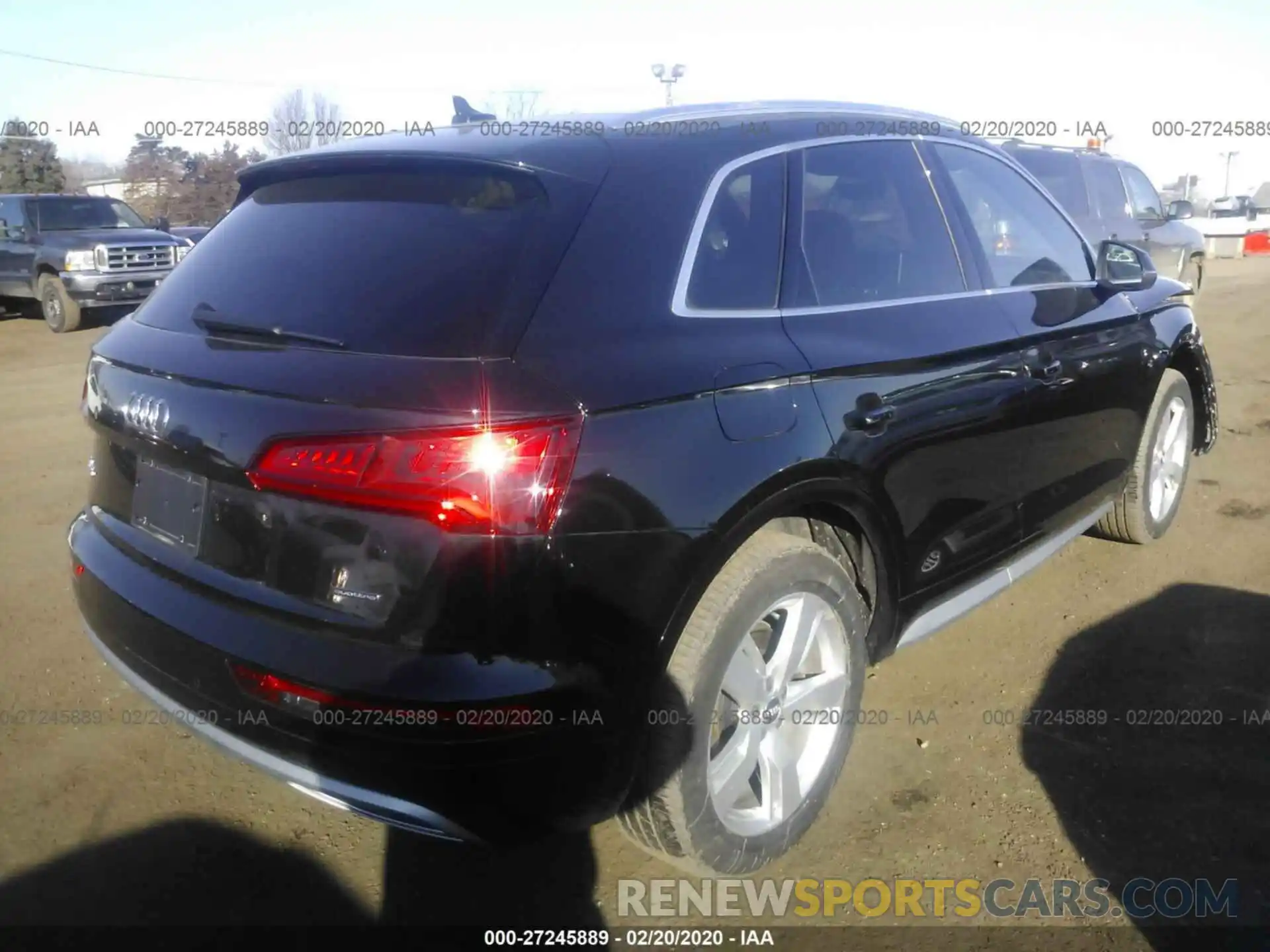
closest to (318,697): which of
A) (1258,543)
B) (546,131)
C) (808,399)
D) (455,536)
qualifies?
(455,536)

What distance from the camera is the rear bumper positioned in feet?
43.2

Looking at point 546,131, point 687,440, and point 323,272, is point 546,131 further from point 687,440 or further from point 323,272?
point 687,440

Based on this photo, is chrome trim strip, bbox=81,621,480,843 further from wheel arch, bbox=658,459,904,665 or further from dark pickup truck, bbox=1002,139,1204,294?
dark pickup truck, bbox=1002,139,1204,294

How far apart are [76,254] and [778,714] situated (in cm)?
1332

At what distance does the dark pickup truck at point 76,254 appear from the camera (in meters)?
13.2

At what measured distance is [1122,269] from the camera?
4.10 metres

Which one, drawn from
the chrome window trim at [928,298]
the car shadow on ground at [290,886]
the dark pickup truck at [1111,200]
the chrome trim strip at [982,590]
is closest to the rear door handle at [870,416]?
the chrome window trim at [928,298]

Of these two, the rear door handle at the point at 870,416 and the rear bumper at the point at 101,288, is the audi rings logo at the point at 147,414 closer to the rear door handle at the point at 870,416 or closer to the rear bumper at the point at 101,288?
the rear door handle at the point at 870,416

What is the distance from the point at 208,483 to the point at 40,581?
2758 millimetres

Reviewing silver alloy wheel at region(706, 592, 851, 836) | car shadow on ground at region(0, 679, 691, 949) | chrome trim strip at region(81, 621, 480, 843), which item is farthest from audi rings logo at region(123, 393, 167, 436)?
silver alloy wheel at region(706, 592, 851, 836)

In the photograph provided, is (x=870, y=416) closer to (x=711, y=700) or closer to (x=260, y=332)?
(x=711, y=700)

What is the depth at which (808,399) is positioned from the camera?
256 cm

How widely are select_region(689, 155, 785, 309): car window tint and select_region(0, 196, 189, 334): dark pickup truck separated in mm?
12340

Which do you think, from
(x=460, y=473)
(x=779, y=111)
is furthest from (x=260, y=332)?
(x=779, y=111)
